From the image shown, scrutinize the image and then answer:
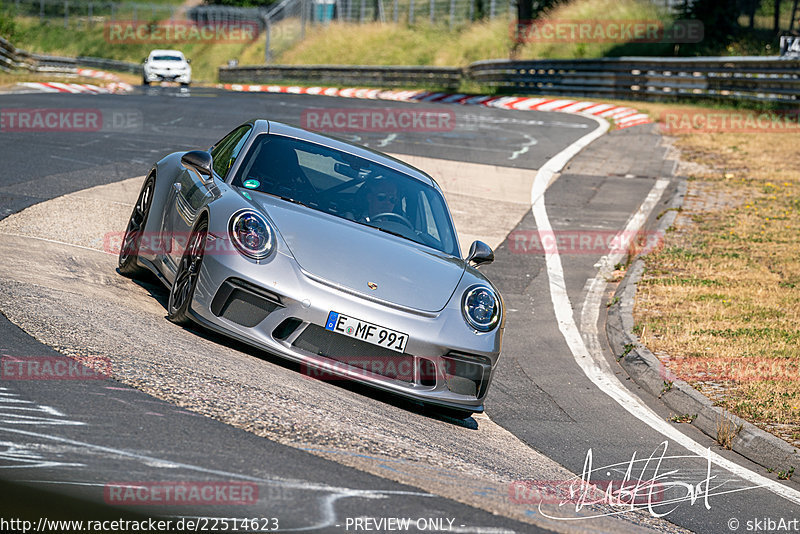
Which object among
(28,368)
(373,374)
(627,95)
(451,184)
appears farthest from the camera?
(627,95)

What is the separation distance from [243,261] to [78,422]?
5.98 ft

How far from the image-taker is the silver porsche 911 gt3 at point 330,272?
17.6 ft

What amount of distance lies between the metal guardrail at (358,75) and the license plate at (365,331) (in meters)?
31.3

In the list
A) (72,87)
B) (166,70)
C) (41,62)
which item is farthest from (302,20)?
(72,87)

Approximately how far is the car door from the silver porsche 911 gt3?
0.02m

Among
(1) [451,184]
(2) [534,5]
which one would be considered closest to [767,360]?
(1) [451,184]

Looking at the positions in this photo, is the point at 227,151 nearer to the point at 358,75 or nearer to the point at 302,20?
the point at 358,75

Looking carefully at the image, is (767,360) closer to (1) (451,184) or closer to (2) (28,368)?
(2) (28,368)

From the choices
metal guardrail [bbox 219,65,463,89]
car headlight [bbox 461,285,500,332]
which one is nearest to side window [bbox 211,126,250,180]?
car headlight [bbox 461,285,500,332]

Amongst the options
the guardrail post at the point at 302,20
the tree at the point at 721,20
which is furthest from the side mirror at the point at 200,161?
the guardrail post at the point at 302,20

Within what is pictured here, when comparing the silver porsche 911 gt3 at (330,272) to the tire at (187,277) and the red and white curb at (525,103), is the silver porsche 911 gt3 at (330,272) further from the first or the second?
the red and white curb at (525,103)

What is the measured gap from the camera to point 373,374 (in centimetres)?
544
